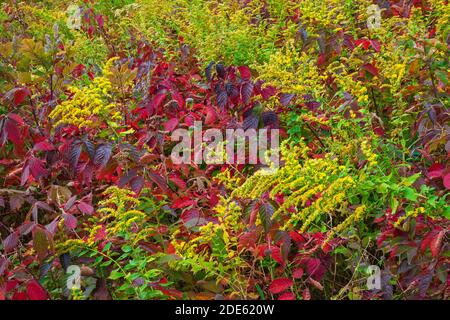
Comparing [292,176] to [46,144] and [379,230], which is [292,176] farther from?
[46,144]

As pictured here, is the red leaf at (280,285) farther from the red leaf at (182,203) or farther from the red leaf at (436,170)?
the red leaf at (436,170)

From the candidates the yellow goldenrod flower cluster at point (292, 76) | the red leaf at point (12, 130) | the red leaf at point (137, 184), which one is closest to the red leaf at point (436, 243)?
the yellow goldenrod flower cluster at point (292, 76)

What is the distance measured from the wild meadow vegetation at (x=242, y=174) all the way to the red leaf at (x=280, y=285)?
14mm

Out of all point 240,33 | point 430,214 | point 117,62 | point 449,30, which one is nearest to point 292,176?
point 430,214

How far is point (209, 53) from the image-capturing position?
133 inches

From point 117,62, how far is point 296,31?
3.37ft

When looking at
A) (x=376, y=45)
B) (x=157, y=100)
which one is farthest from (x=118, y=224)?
(x=376, y=45)

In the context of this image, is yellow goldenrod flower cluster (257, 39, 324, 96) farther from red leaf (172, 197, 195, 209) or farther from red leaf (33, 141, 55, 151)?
red leaf (33, 141, 55, 151)

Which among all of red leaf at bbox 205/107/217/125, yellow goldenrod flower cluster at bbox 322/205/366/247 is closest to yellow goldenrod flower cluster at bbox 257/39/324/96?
red leaf at bbox 205/107/217/125

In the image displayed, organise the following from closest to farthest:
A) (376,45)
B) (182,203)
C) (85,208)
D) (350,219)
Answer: (350,219) < (85,208) < (182,203) < (376,45)

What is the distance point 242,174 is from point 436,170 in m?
0.77

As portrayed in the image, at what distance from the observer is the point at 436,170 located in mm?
2441

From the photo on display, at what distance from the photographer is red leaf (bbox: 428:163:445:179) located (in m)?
2.38

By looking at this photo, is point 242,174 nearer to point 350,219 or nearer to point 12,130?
point 350,219
